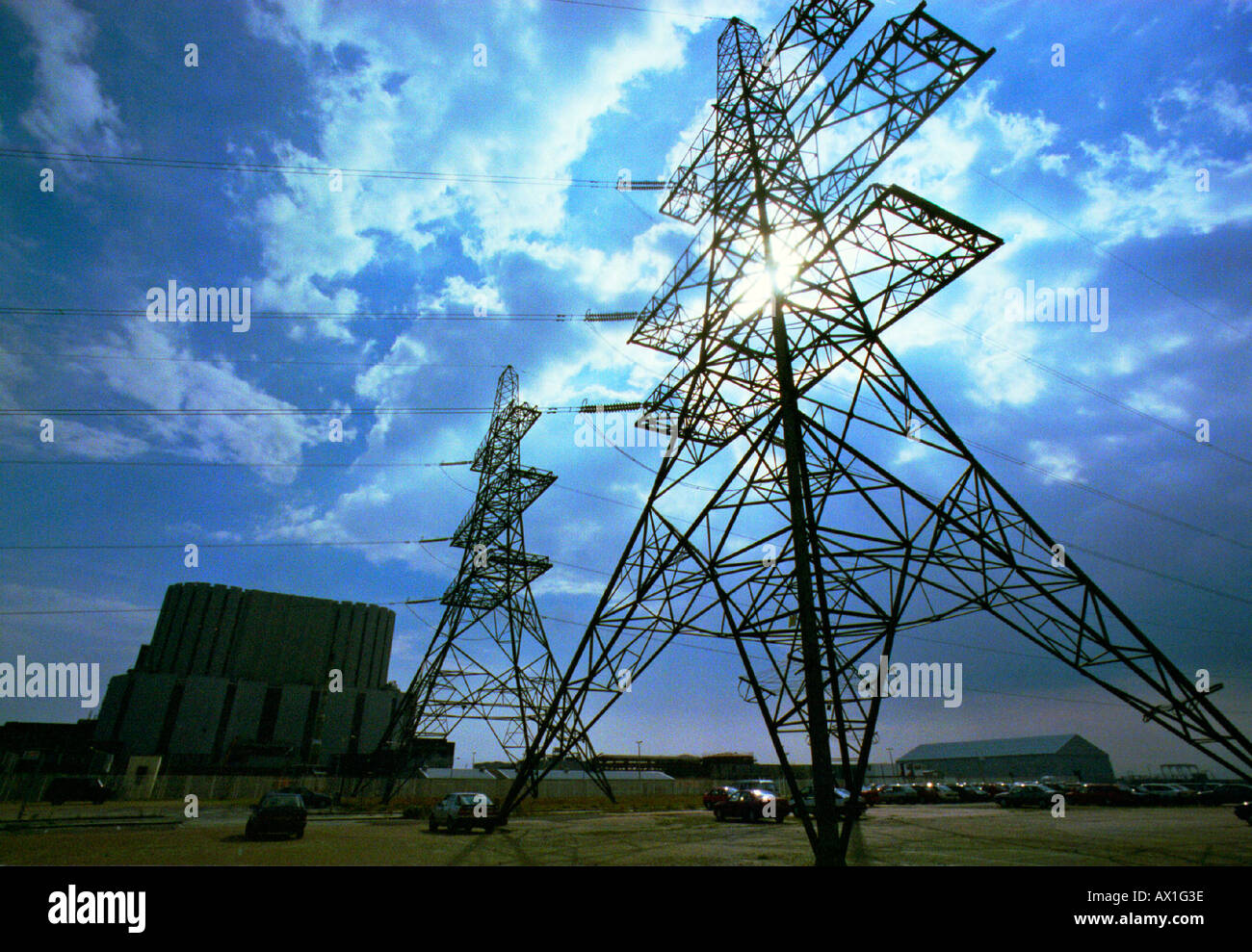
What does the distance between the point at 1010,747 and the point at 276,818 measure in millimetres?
81608

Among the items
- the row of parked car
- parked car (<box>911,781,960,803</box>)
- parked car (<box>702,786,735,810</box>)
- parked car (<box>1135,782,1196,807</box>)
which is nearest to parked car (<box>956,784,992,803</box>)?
the row of parked car

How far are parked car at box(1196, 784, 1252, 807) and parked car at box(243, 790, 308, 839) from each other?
1934 inches

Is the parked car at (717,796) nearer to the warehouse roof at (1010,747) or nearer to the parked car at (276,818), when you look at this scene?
the parked car at (276,818)

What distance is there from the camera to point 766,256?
14680 millimetres

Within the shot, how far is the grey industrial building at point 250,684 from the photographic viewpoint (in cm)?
5966

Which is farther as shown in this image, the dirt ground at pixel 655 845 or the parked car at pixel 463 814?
the parked car at pixel 463 814

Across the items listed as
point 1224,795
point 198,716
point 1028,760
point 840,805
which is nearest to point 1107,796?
point 1224,795

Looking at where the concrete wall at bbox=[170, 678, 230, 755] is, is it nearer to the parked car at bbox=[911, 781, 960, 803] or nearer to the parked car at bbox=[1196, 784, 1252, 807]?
the parked car at bbox=[911, 781, 960, 803]

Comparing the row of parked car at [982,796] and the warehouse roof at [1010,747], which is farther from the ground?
the row of parked car at [982,796]

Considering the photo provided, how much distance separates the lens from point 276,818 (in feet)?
57.4

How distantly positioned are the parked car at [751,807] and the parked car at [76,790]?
38.2 metres

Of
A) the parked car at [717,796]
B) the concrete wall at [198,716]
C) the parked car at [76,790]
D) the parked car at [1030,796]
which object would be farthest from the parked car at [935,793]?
the concrete wall at [198,716]
